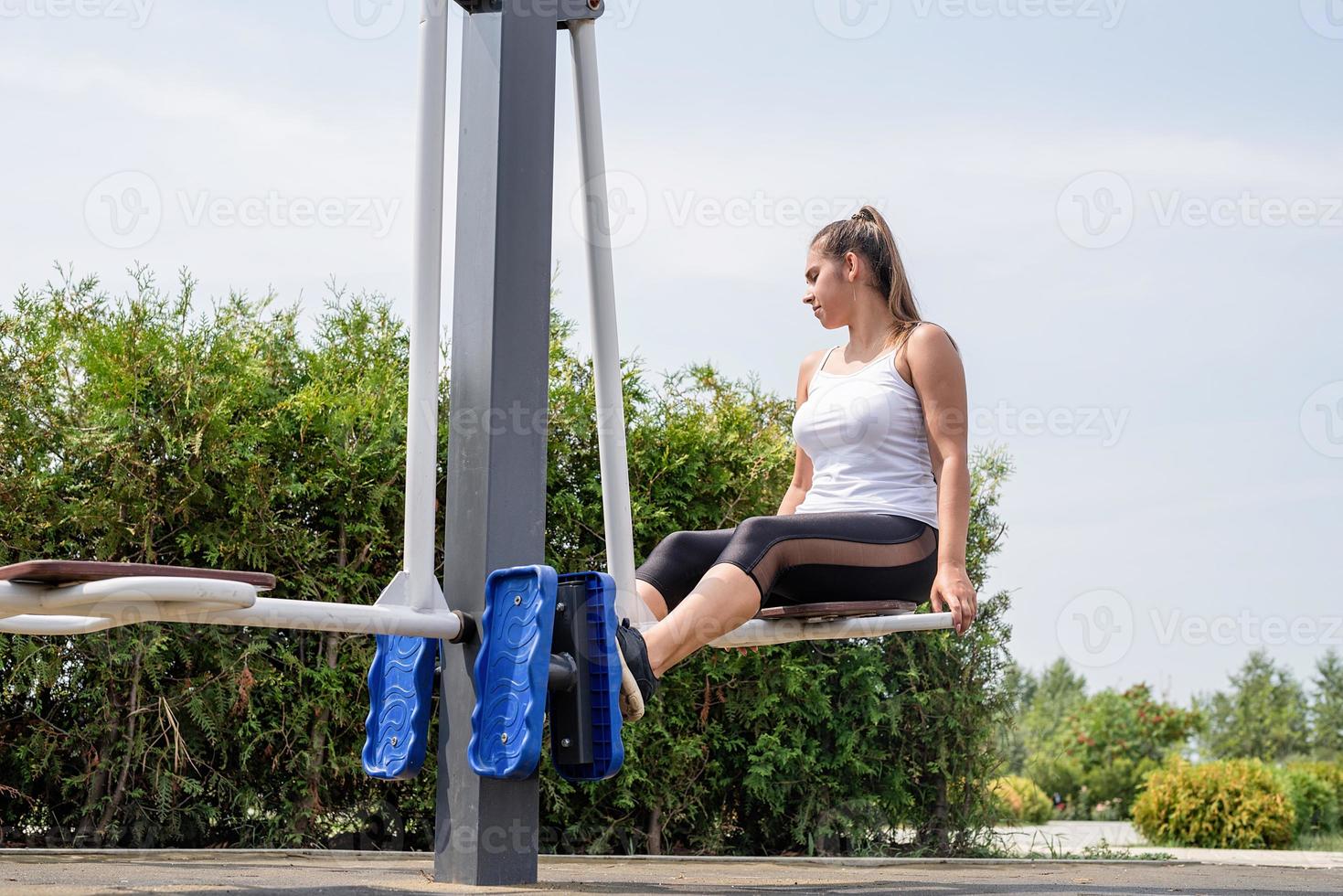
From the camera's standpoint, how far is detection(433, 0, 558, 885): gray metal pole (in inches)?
98.3

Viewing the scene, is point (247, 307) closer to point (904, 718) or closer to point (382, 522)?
point (382, 522)

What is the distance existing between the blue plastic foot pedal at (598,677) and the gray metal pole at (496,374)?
0.15 m

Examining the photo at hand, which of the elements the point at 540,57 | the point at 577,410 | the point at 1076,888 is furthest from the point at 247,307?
the point at 1076,888

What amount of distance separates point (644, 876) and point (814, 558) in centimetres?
99

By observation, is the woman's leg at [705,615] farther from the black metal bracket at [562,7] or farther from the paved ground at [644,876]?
the black metal bracket at [562,7]

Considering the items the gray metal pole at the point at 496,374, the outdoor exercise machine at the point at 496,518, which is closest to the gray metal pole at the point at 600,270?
the outdoor exercise machine at the point at 496,518

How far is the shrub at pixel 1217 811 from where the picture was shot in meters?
7.65

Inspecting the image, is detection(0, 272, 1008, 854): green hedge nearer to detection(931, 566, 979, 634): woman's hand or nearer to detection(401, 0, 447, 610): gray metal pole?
detection(401, 0, 447, 610): gray metal pole

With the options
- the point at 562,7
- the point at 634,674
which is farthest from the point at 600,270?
the point at 634,674

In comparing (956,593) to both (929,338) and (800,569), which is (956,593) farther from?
(929,338)

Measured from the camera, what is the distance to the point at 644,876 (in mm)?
3219

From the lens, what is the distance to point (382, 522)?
15.0 feet

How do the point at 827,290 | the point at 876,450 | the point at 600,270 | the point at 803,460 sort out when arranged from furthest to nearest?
the point at 803,460, the point at 827,290, the point at 876,450, the point at 600,270

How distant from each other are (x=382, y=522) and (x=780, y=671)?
1630mm
